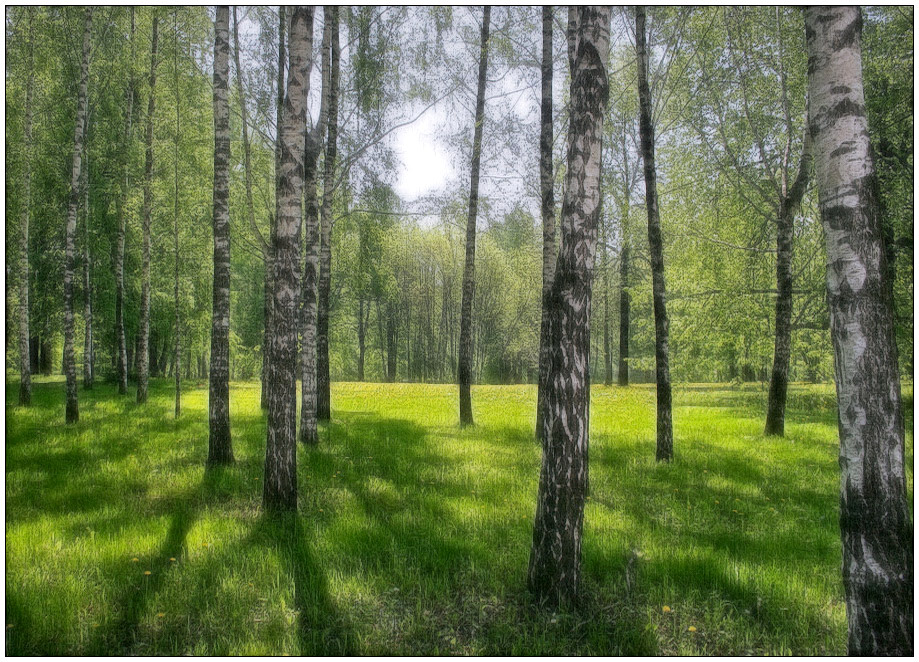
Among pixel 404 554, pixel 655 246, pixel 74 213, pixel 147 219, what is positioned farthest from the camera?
pixel 147 219

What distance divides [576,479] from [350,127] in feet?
41.0

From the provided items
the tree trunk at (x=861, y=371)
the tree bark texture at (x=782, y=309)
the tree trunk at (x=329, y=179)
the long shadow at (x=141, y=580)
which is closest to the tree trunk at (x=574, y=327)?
the tree trunk at (x=861, y=371)

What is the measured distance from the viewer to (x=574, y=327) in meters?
3.89

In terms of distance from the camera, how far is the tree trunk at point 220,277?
27.3ft

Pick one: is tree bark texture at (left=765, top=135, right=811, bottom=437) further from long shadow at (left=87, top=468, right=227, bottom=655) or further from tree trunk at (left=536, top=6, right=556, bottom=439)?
long shadow at (left=87, top=468, right=227, bottom=655)

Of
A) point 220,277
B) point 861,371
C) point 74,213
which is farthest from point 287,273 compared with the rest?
point 74,213

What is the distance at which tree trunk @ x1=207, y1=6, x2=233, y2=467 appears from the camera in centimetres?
833

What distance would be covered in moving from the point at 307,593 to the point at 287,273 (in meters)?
3.60

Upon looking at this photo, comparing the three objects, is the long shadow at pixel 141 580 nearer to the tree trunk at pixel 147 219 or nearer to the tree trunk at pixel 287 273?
the tree trunk at pixel 287 273

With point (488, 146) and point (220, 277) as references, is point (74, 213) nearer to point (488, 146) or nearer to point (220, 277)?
point (220, 277)

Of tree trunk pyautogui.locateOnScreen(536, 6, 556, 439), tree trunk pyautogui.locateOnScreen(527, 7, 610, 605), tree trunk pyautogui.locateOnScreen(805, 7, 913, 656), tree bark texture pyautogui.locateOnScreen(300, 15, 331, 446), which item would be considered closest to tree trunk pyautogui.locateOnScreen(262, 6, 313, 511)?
tree trunk pyautogui.locateOnScreen(527, 7, 610, 605)

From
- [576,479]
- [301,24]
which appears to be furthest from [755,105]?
[576,479]

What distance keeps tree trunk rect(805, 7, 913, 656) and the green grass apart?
103 centimetres

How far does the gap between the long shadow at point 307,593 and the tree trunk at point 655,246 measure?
644cm
